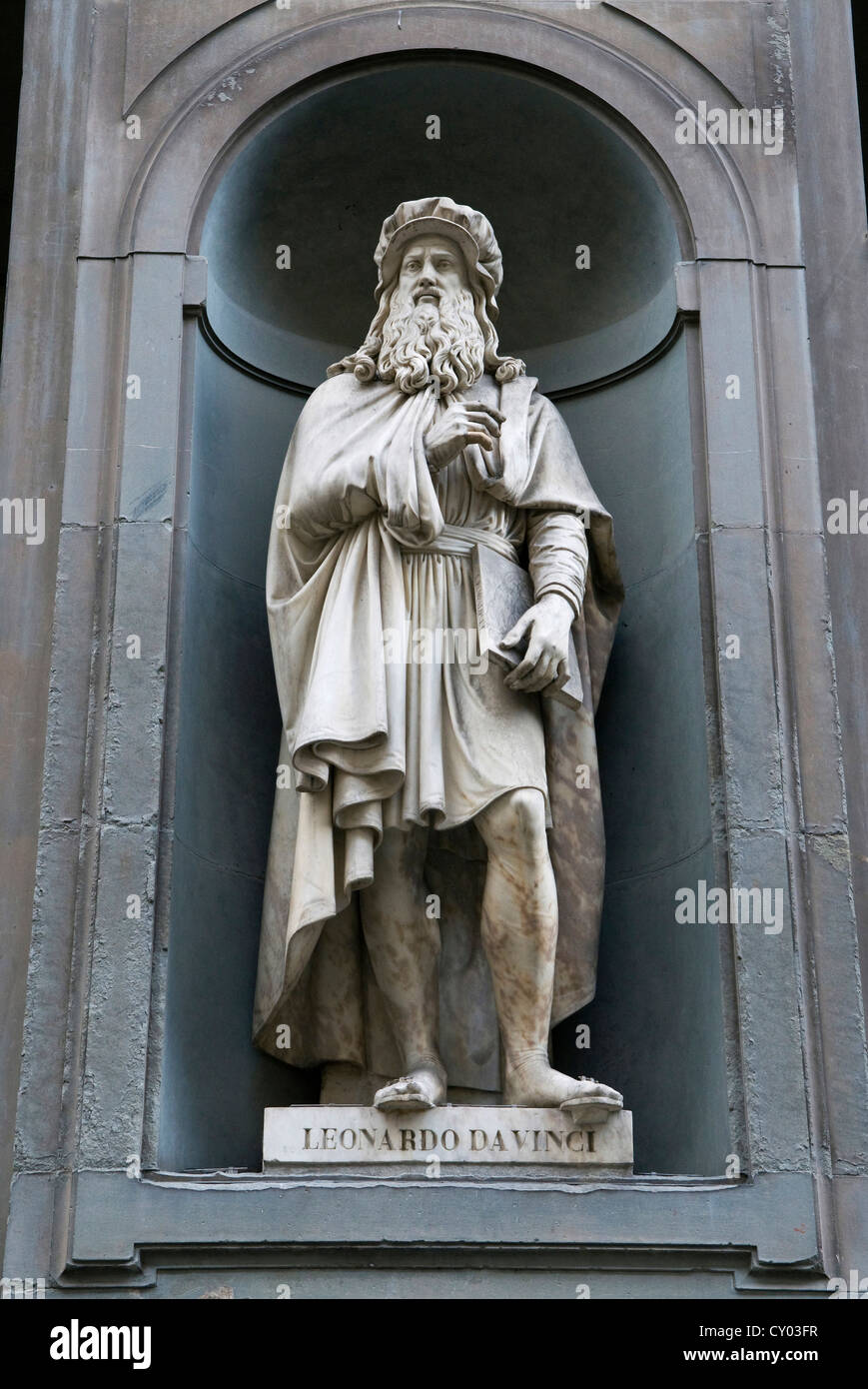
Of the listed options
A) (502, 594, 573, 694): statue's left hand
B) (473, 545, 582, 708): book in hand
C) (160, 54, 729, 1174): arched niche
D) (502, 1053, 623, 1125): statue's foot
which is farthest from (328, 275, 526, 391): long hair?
(502, 1053, 623, 1125): statue's foot

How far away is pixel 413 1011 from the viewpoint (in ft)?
24.6

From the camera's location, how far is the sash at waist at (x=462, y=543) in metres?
7.80

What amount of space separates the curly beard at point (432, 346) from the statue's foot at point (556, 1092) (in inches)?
94.4

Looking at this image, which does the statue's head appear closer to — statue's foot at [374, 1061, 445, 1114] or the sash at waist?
the sash at waist

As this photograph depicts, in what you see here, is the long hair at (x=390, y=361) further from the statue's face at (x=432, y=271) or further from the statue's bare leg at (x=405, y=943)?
the statue's bare leg at (x=405, y=943)

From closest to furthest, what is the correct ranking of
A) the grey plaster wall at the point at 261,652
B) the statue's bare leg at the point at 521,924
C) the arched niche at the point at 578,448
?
the grey plaster wall at the point at 261,652 → the statue's bare leg at the point at 521,924 → the arched niche at the point at 578,448

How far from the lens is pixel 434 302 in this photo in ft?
27.1

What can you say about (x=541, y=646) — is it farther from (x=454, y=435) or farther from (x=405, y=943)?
(x=405, y=943)

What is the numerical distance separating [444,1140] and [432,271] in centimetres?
313

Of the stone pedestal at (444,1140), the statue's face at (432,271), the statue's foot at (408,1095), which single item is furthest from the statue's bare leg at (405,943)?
the statue's face at (432,271)

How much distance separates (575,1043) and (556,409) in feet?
7.68
